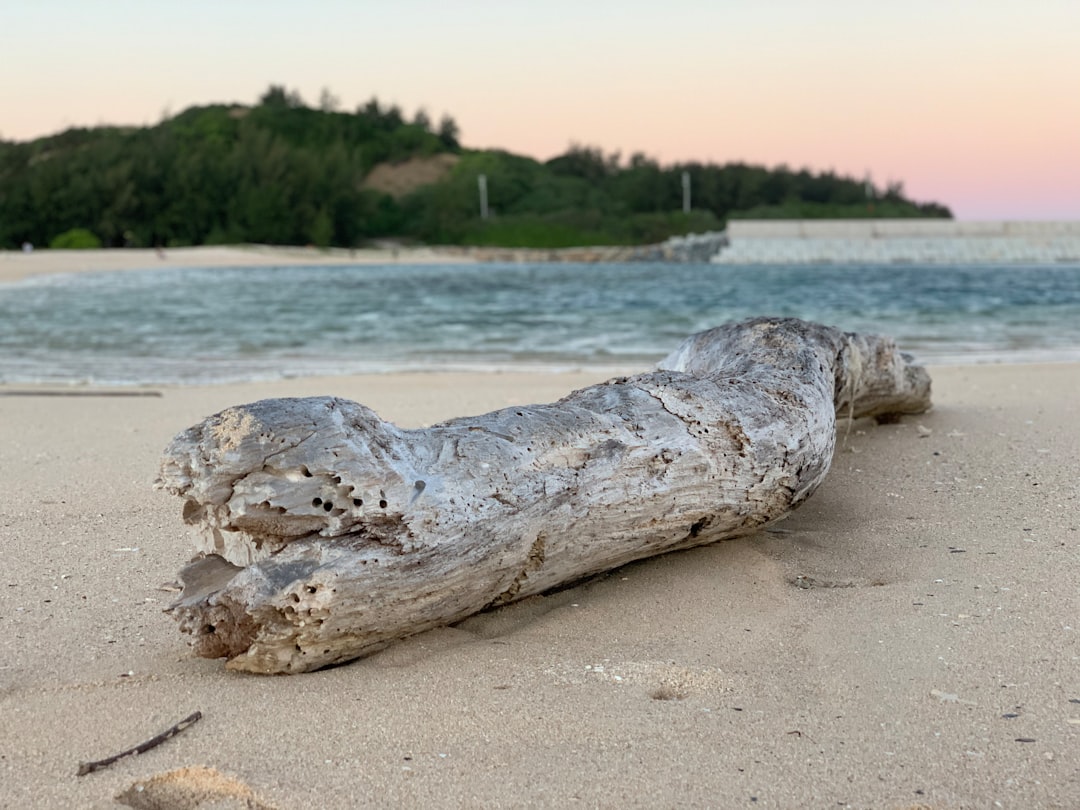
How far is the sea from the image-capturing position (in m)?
9.41

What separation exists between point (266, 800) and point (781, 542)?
6.19 ft

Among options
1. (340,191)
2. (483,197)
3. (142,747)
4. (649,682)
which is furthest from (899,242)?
(142,747)

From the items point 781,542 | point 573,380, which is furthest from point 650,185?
point 781,542

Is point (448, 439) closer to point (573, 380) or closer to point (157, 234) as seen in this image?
point (573, 380)

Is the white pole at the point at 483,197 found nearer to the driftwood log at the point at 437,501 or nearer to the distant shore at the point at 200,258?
the distant shore at the point at 200,258

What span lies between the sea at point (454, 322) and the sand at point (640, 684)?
5.29 metres

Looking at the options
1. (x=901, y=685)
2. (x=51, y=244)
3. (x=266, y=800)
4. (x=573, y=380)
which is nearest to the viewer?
(x=266, y=800)

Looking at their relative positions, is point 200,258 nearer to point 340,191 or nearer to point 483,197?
point 340,191

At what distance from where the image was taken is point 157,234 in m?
48.6

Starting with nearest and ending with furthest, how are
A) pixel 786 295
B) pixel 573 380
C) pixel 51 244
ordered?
pixel 573 380, pixel 786 295, pixel 51 244

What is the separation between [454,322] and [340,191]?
135 ft

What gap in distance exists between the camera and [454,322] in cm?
1399

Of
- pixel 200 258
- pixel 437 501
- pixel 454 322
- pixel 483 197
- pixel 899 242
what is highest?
pixel 483 197

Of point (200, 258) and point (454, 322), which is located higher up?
point (200, 258)
